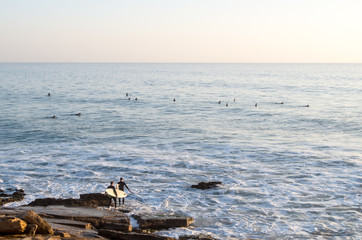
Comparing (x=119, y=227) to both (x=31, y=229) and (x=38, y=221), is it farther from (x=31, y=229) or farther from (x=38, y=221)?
(x=31, y=229)

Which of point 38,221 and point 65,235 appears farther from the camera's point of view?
point 65,235

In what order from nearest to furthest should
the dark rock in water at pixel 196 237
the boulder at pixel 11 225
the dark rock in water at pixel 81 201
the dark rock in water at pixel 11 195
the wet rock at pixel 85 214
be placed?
the boulder at pixel 11 225 → the dark rock in water at pixel 196 237 → the wet rock at pixel 85 214 → the dark rock in water at pixel 81 201 → the dark rock in water at pixel 11 195

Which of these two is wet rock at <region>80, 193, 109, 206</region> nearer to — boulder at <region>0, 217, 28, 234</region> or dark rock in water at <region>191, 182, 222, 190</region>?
dark rock in water at <region>191, 182, 222, 190</region>

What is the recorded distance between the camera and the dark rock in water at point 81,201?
62.7ft

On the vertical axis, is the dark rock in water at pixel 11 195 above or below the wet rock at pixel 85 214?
below

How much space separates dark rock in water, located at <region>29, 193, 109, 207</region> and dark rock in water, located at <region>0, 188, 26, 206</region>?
2205mm

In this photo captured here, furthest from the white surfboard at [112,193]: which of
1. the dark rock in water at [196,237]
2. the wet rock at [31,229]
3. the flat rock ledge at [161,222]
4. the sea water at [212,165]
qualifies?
the wet rock at [31,229]

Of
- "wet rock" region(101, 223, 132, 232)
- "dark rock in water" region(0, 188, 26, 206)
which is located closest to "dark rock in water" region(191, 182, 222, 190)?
"wet rock" region(101, 223, 132, 232)

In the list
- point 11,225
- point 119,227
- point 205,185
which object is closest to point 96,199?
point 119,227

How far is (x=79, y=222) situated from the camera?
16.5 metres

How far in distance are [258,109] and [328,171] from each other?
3842 centimetres

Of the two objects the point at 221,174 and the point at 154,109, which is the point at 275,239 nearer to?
the point at 221,174

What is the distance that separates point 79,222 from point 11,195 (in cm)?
714

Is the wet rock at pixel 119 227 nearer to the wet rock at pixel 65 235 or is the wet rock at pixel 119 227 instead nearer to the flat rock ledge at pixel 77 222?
the flat rock ledge at pixel 77 222
